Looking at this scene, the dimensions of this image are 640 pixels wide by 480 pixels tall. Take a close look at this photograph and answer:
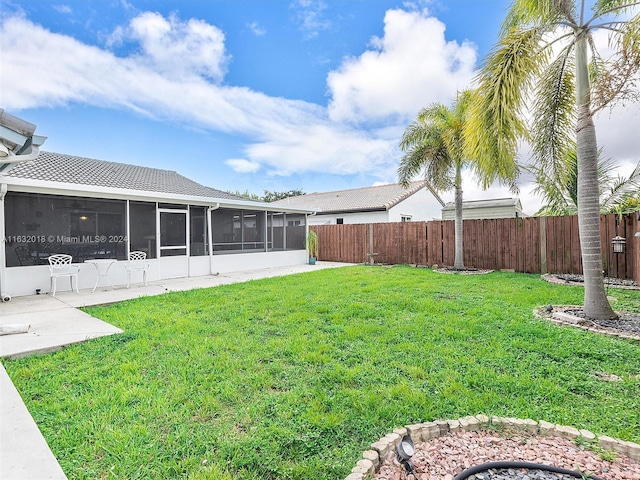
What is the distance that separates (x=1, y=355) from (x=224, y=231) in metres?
8.46

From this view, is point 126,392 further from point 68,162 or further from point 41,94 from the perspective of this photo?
point 41,94

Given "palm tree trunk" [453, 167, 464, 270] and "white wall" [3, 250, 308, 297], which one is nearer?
"white wall" [3, 250, 308, 297]

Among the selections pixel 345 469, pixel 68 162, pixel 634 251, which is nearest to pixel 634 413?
pixel 345 469

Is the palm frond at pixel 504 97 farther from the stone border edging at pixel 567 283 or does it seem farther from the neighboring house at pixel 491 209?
the neighboring house at pixel 491 209

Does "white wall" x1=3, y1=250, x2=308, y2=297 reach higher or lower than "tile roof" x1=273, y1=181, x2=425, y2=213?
lower

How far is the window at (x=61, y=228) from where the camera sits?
7695 mm

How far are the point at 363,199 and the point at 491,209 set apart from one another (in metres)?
7.83

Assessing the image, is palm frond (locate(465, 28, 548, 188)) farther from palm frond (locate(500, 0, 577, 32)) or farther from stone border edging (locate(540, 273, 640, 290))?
stone border edging (locate(540, 273, 640, 290))

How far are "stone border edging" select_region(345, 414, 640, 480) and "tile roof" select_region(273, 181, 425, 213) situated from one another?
53.7ft

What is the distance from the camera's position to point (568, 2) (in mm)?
5152

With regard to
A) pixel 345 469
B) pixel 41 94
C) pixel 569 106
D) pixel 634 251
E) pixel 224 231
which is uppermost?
pixel 41 94

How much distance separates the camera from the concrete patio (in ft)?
6.85

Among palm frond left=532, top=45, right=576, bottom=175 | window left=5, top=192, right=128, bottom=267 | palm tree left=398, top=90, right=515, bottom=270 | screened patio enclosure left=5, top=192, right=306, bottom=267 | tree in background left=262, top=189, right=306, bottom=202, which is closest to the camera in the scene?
palm frond left=532, top=45, right=576, bottom=175

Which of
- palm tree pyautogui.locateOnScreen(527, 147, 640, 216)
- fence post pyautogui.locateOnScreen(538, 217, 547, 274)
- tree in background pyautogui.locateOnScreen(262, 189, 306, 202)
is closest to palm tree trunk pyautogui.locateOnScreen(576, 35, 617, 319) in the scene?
palm tree pyautogui.locateOnScreen(527, 147, 640, 216)
